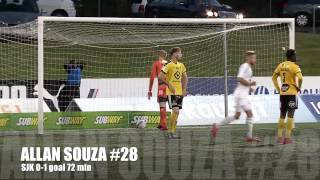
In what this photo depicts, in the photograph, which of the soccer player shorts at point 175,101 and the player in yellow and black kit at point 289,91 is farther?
the soccer player shorts at point 175,101

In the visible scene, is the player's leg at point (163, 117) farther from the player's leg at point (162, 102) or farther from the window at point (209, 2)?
the window at point (209, 2)

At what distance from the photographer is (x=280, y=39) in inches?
1077

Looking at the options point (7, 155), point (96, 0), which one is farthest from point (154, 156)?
point (96, 0)

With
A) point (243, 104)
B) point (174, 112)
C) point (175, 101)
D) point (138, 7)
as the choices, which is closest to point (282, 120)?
point (243, 104)

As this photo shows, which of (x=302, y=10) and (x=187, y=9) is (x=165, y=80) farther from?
(x=302, y=10)

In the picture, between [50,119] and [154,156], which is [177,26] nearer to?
[50,119]

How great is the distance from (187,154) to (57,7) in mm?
23993

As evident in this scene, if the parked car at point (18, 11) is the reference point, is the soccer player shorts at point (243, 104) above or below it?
below

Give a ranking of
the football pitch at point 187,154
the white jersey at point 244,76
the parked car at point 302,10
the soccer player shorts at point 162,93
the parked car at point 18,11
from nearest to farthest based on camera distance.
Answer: the football pitch at point 187,154 → the white jersey at point 244,76 → the soccer player shorts at point 162,93 → the parked car at point 18,11 → the parked car at point 302,10

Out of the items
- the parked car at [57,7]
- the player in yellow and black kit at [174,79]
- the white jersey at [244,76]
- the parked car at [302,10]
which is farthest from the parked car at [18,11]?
the white jersey at [244,76]

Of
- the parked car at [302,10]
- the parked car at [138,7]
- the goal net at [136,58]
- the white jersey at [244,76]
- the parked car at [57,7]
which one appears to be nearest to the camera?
→ the white jersey at [244,76]

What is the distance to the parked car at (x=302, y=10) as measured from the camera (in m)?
43.5

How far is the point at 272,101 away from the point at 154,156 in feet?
33.0

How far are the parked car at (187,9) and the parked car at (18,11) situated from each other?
570cm
